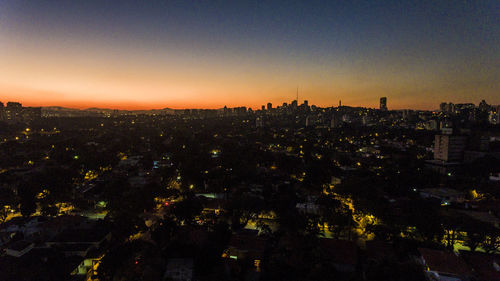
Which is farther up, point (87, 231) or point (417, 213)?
point (417, 213)

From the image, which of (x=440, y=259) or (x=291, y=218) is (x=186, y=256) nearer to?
(x=291, y=218)

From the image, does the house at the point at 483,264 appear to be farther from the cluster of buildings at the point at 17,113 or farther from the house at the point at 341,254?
the cluster of buildings at the point at 17,113

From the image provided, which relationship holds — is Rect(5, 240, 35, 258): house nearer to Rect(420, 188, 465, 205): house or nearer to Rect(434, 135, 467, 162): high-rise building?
Rect(420, 188, 465, 205): house

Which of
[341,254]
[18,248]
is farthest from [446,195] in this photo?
[18,248]

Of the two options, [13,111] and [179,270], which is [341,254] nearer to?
[179,270]

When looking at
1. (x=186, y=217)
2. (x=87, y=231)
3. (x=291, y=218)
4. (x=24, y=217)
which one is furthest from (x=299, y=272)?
(x=24, y=217)

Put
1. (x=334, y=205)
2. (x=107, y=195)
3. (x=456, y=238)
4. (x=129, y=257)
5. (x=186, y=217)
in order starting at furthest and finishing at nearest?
(x=107, y=195)
(x=334, y=205)
(x=186, y=217)
(x=456, y=238)
(x=129, y=257)

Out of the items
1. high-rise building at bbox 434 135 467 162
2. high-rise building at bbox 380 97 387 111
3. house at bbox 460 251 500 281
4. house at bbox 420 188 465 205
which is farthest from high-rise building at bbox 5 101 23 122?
high-rise building at bbox 380 97 387 111
